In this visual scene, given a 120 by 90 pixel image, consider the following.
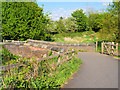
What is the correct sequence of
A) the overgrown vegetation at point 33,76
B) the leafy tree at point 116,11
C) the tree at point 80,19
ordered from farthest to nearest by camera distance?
the tree at point 80,19
the leafy tree at point 116,11
the overgrown vegetation at point 33,76

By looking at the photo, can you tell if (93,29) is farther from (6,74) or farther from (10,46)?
(6,74)

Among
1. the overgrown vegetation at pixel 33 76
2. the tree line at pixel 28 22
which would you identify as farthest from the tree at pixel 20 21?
the overgrown vegetation at pixel 33 76

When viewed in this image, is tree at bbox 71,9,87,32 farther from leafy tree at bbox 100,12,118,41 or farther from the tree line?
leafy tree at bbox 100,12,118,41

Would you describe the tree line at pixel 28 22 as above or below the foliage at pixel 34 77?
above

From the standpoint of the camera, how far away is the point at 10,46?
15.7 metres

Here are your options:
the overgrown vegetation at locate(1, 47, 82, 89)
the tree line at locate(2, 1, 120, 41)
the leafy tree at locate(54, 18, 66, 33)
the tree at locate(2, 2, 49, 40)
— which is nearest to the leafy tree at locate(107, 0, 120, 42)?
the tree line at locate(2, 1, 120, 41)

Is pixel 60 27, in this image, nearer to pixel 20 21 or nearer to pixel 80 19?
pixel 80 19

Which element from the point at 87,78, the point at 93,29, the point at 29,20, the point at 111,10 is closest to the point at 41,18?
the point at 29,20

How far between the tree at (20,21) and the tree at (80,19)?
26.5 meters

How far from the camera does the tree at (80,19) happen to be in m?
51.1

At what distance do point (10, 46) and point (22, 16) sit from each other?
33.0ft

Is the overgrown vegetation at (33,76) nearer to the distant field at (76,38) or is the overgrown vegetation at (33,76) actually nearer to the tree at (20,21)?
the tree at (20,21)

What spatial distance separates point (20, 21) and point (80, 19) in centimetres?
3128

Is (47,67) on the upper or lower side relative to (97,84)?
upper
